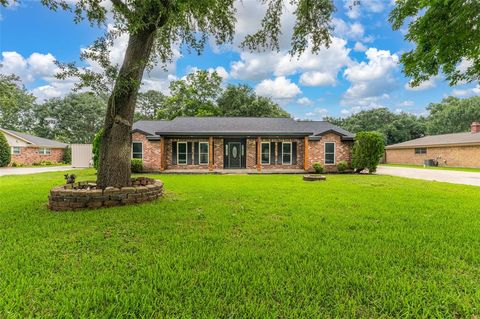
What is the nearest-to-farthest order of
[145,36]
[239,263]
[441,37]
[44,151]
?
[239,263] → [441,37] → [145,36] → [44,151]

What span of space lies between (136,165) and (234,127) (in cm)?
687

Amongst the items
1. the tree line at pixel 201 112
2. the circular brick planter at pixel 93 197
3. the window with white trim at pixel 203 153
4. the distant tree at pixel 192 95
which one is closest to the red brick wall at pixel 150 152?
the window with white trim at pixel 203 153

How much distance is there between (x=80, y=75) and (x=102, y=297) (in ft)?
15.6

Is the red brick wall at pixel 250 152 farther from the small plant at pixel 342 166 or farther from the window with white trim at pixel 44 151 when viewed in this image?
the window with white trim at pixel 44 151

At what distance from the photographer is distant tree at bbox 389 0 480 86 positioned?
4.71m

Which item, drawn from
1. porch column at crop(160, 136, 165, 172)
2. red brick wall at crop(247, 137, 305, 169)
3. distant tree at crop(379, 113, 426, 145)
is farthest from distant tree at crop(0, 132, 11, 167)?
distant tree at crop(379, 113, 426, 145)

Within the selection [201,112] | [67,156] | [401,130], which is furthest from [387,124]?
[67,156]

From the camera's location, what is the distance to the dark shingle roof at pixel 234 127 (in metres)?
15.8

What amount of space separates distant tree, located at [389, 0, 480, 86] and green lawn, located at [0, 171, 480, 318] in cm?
328

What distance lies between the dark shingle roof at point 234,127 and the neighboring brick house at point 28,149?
1509cm

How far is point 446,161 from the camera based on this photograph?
76.1ft

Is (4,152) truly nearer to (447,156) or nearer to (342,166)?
(342,166)

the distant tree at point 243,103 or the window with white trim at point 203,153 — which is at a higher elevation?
the distant tree at point 243,103

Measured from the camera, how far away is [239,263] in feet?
8.96
